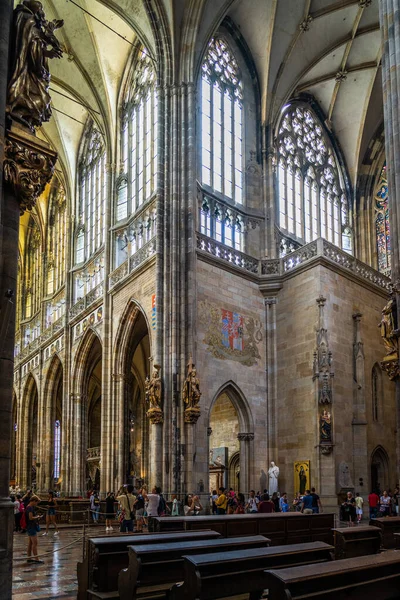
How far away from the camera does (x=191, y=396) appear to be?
20.7 metres

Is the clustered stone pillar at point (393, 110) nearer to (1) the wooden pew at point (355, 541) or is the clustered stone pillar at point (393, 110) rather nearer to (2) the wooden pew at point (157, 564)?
(1) the wooden pew at point (355, 541)

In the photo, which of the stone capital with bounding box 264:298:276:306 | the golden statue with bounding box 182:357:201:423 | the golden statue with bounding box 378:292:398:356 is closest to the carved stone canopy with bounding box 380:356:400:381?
the golden statue with bounding box 378:292:398:356

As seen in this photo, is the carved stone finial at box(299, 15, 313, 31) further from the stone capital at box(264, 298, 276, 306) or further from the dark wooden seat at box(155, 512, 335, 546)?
the dark wooden seat at box(155, 512, 335, 546)

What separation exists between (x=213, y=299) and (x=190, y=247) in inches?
78.2

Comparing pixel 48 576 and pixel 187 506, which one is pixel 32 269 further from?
pixel 48 576

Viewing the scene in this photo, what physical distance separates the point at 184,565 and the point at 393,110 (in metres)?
11.9

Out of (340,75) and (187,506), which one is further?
(340,75)

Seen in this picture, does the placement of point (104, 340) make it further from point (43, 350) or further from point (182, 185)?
point (43, 350)

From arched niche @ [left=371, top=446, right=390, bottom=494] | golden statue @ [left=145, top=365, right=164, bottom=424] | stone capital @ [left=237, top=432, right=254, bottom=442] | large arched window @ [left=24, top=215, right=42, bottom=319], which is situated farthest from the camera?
large arched window @ [left=24, top=215, right=42, bottom=319]

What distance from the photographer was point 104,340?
2739cm

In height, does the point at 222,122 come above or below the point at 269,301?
above

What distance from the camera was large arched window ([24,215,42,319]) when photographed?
140 feet

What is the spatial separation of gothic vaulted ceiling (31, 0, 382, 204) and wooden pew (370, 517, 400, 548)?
17.7 m

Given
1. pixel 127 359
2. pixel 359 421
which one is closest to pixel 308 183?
pixel 127 359
